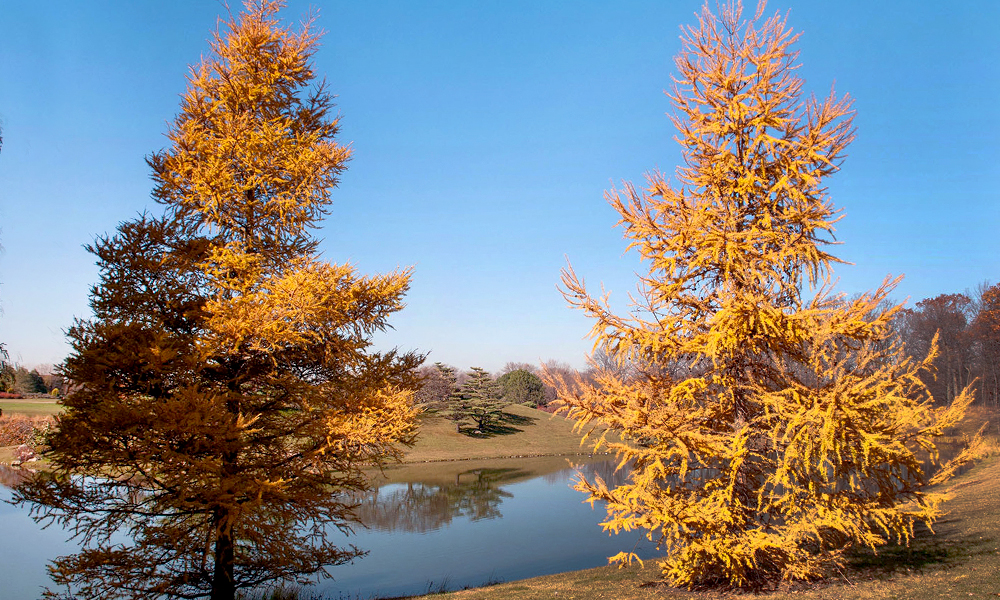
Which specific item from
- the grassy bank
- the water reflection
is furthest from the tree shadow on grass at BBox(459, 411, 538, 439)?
the grassy bank

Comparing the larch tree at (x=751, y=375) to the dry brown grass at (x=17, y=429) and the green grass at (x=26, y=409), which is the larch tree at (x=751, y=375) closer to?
the dry brown grass at (x=17, y=429)

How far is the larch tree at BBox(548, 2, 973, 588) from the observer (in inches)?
270

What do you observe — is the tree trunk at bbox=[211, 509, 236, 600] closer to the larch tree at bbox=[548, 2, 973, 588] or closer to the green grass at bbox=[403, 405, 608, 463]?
the larch tree at bbox=[548, 2, 973, 588]

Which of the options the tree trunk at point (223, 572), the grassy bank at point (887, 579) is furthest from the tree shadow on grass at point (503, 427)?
the tree trunk at point (223, 572)

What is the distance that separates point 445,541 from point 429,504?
605 centimetres

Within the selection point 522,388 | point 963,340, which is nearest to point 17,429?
point 522,388

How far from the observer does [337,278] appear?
8508mm

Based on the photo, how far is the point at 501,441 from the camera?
44.1 m

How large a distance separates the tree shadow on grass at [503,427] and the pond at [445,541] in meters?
17.0

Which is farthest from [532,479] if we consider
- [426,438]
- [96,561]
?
[96,561]

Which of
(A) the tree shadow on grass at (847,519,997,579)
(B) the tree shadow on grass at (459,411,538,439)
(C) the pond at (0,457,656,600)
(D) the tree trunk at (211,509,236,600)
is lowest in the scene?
(C) the pond at (0,457,656,600)

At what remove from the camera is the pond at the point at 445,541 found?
12.9m

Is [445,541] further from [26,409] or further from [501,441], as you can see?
[26,409]

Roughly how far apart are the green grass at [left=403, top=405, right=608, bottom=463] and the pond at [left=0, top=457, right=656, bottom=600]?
420 inches
